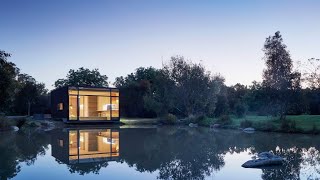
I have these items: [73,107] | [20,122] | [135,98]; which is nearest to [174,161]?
[20,122]

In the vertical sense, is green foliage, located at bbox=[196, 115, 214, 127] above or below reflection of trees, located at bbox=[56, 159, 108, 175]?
above

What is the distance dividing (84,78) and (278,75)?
25.1 m

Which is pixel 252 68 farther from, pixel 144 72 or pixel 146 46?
pixel 144 72

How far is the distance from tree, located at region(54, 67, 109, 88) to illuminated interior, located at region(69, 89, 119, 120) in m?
11.7

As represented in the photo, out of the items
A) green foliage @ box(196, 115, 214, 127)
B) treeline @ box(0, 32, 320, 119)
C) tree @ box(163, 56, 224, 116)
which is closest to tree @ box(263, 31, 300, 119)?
treeline @ box(0, 32, 320, 119)

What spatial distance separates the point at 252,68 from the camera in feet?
79.5

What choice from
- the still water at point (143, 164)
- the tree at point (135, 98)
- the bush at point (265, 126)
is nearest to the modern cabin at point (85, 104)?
the tree at point (135, 98)

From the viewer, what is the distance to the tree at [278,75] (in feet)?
67.9

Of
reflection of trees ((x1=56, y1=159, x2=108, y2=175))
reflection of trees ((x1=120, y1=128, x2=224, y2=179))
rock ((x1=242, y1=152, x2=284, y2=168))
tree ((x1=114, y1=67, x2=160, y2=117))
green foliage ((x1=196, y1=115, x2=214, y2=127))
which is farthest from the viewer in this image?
tree ((x1=114, y1=67, x2=160, y2=117))

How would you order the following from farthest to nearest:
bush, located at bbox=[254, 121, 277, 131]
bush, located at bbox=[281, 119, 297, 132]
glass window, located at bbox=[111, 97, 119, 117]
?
glass window, located at bbox=[111, 97, 119, 117], bush, located at bbox=[254, 121, 277, 131], bush, located at bbox=[281, 119, 297, 132]

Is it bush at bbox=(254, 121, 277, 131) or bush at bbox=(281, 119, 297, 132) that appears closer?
bush at bbox=(281, 119, 297, 132)

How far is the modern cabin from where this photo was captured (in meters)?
24.0

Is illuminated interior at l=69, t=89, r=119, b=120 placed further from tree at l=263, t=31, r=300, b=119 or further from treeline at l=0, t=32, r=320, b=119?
tree at l=263, t=31, r=300, b=119

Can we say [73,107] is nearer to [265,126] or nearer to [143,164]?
[265,126]
